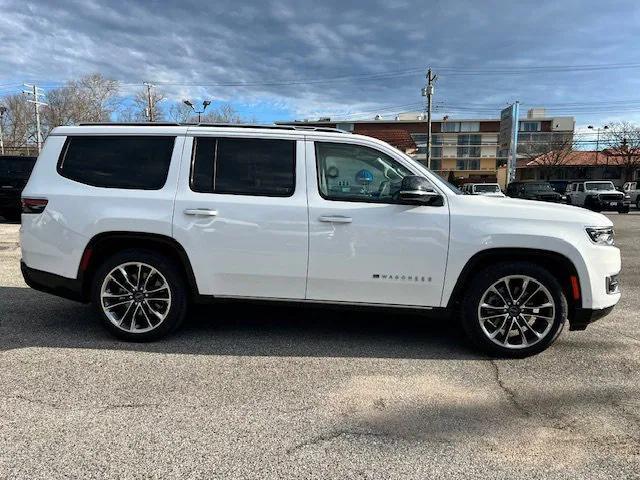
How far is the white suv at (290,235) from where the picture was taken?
169 inches

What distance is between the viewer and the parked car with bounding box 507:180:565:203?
27.4 metres

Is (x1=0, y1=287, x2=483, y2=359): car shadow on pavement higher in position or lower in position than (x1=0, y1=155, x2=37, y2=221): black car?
lower

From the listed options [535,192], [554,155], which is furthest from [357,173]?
[554,155]

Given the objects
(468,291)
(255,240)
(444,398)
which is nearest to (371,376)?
(444,398)

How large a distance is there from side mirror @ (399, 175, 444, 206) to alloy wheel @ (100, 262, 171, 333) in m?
2.28

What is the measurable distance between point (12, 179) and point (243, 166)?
1222cm

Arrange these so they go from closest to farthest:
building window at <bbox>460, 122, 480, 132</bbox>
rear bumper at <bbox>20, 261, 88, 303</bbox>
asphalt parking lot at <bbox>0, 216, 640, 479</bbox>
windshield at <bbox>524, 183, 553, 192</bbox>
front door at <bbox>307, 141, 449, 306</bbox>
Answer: asphalt parking lot at <bbox>0, 216, 640, 479</bbox> < front door at <bbox>307, 141, 449, 306</bbox> < rear bumper at <bbox>20, 261, 88, 303</bbox> < windshield at <bbox>524, 183, 553, 192</bbox> < building window at <bbox>460, 122, 480, 132</bbox>

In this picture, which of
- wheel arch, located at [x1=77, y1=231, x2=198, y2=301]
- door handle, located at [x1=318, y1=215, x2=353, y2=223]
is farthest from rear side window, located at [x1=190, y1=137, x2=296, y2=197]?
wheel arch, located at [x1=77, y1=231, x2=198, y2=301]

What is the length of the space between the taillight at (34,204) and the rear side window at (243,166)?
54.8 inches

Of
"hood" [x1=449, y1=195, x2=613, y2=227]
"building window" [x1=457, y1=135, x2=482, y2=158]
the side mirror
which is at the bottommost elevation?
"hood" [x1=449, y1=195, x2=613, y2=227]

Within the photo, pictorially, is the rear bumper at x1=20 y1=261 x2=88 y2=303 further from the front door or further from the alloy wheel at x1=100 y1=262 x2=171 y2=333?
the front door

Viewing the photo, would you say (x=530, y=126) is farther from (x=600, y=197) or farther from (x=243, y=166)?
(x=243, y=166)

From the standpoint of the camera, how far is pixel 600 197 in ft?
90.2

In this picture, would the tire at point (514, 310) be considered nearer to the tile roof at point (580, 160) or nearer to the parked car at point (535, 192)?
the parked car at point (535, 192)
